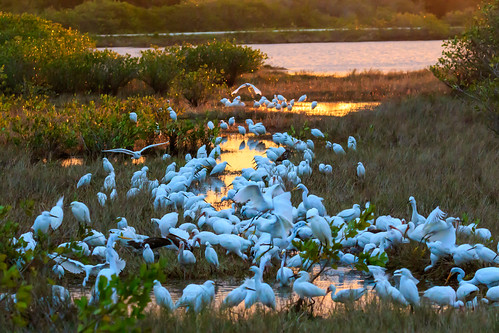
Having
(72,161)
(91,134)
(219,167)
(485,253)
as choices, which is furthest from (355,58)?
(485,253)

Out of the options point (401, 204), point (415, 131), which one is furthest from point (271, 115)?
point (401, 204)

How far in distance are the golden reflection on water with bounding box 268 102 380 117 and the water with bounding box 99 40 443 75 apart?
12.9 metres

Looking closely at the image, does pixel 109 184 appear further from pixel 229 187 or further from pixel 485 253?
pixel 485 253

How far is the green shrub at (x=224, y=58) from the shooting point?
22734 mm

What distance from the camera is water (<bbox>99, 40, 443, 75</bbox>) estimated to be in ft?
109

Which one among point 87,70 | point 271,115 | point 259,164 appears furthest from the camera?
point 87,70

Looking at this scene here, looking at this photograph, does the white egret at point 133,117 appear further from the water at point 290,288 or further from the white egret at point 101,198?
the water at point 290,288

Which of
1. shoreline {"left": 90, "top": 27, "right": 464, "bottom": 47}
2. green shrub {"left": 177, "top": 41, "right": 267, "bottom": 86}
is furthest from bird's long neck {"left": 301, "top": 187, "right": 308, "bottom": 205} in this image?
shoreline {"left": 90, "top": 27, "right": 464, "bottom": 47}

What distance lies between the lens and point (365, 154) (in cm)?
981

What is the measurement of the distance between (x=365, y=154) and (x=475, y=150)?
164 cm

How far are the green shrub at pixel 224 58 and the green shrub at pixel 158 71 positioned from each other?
397 centimetres

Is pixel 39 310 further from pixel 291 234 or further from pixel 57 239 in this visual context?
pixel 291 234

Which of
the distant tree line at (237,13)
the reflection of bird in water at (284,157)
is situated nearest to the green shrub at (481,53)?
the reflection of bird in water at (284,157)

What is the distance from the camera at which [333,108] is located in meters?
16.8
